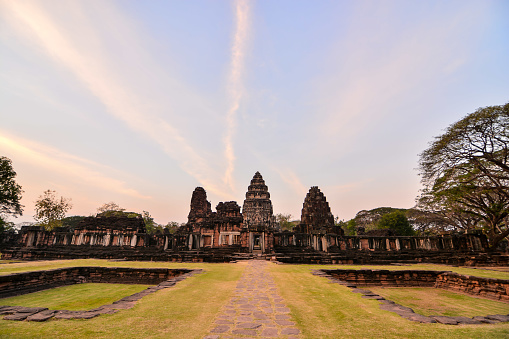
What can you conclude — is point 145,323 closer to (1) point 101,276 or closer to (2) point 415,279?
(1) point 101,276

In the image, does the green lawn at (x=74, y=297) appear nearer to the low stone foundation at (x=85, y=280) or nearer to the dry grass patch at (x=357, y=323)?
the low stone foundation at (x=85, y=280)

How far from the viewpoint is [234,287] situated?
6836 mm

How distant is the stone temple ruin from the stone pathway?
9.50 m

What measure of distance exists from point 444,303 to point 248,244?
46.7ft

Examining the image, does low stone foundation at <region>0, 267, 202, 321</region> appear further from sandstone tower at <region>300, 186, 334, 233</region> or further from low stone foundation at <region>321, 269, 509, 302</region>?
sandstone tower at <region>300, 186, 334, 233</region>

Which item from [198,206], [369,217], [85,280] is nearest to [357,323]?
[85,280]

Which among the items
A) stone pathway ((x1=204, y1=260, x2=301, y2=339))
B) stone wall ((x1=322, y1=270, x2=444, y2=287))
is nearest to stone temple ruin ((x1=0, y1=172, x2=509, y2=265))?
stone wall ((x1=322, y1=270, x2=444, y2=287))

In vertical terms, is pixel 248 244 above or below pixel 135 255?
above

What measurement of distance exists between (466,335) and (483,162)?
84.0ft

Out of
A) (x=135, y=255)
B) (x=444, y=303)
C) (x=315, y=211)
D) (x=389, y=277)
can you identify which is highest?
(x=315, y=211)

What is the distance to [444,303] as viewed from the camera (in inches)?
300

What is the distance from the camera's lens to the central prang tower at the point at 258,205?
48.4m

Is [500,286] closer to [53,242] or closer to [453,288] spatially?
[453,288]

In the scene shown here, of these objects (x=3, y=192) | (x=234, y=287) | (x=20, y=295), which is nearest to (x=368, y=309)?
(x=234, y=287)
